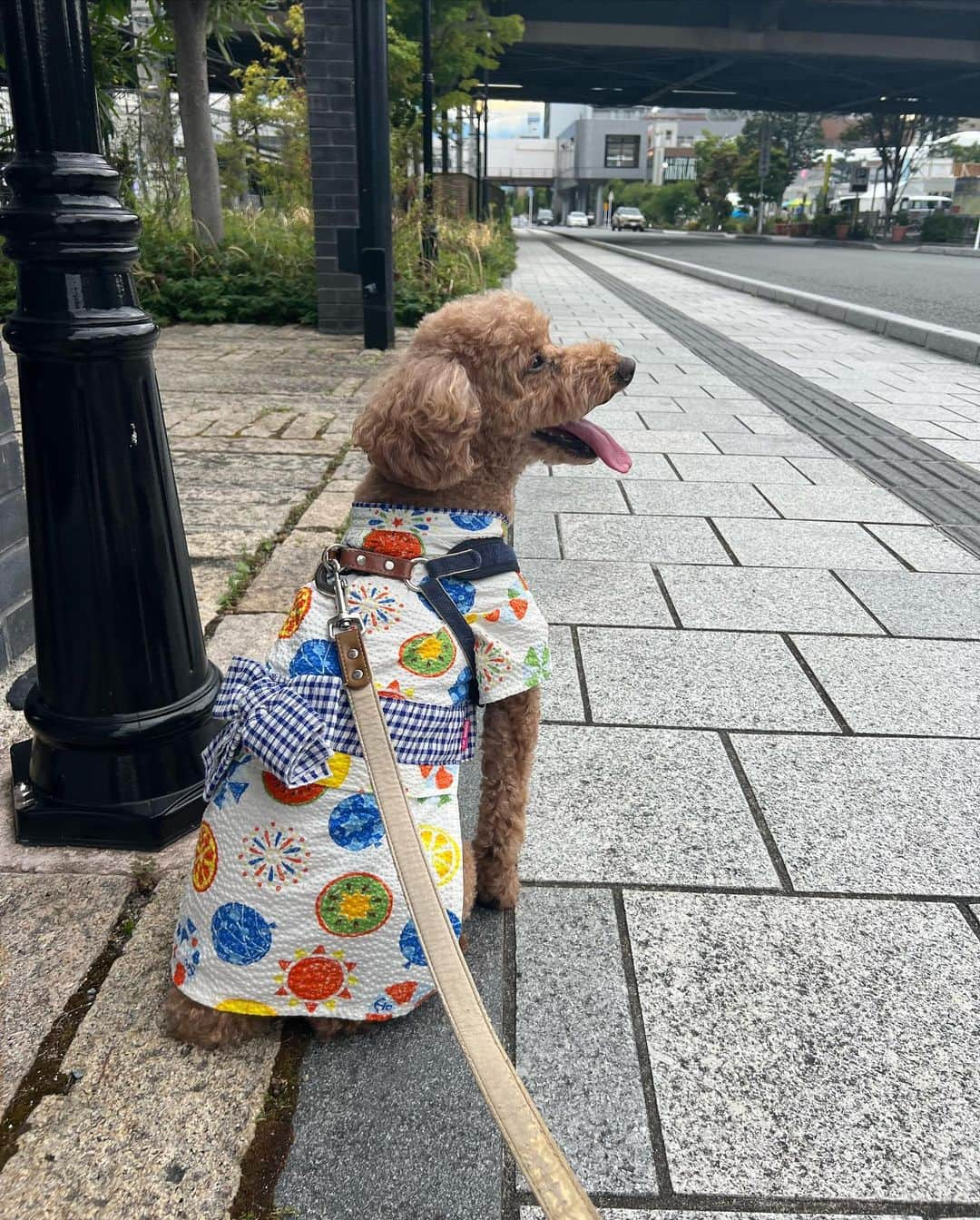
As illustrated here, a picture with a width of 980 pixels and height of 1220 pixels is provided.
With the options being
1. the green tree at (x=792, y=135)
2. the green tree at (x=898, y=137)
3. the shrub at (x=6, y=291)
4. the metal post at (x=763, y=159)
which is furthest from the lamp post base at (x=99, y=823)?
the green tree at (x=792, y=135)

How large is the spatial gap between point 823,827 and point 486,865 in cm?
88

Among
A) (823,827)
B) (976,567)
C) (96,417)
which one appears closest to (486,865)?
(823,827)

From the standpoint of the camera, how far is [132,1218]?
1341 millimetres

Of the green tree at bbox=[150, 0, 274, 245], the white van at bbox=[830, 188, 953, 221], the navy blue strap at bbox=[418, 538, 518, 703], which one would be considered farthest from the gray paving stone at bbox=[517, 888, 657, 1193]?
the white van at bbox=[830, 188, 953, 221]

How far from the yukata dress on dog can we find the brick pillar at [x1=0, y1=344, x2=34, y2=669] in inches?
59.9

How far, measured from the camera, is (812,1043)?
1.69m

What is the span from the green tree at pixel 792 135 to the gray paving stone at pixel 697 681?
75622mm

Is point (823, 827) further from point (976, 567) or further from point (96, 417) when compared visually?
point (976, 567)

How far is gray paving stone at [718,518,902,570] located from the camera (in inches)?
161

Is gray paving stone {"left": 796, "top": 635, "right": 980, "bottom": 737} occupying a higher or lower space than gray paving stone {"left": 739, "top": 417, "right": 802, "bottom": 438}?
lower

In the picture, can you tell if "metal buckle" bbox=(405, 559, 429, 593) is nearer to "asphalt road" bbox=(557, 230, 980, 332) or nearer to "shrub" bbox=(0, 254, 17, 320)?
"shrub" bbox=(0, 254, 17, 320)

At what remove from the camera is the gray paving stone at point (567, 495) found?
4.80m

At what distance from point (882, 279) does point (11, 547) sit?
19.2m

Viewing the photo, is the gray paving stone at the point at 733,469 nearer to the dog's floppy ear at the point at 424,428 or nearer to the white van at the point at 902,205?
the dog's floppy ear at the point at 424,428
